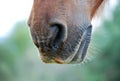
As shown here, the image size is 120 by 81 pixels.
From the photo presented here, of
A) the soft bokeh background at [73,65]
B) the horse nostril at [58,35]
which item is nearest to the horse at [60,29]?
the horse nostril at [58,35]

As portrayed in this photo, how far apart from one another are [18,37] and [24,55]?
3.25 ft

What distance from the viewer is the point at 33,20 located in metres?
2.12

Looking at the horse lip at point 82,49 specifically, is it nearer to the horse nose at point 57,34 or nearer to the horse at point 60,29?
the horse at point 60,29

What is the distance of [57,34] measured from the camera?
6.89ft

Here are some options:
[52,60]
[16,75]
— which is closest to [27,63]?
[16,75]

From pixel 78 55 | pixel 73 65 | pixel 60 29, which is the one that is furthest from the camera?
pixel 73 65

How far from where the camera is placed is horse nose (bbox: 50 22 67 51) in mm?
2084

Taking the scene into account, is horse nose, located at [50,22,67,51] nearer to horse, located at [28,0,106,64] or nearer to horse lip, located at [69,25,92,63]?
horse, located at [28,0,106,64]

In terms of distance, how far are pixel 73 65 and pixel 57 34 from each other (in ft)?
4.44

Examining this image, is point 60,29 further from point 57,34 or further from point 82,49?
point 82,49

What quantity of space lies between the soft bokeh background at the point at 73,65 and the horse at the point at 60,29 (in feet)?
1.51

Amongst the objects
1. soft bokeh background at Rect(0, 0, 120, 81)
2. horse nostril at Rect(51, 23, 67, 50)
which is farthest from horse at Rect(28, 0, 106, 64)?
soft bokeh background at Rect(0, 0, 120, 81)

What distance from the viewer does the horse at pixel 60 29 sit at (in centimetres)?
209

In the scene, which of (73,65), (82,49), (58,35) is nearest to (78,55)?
(82,49)
